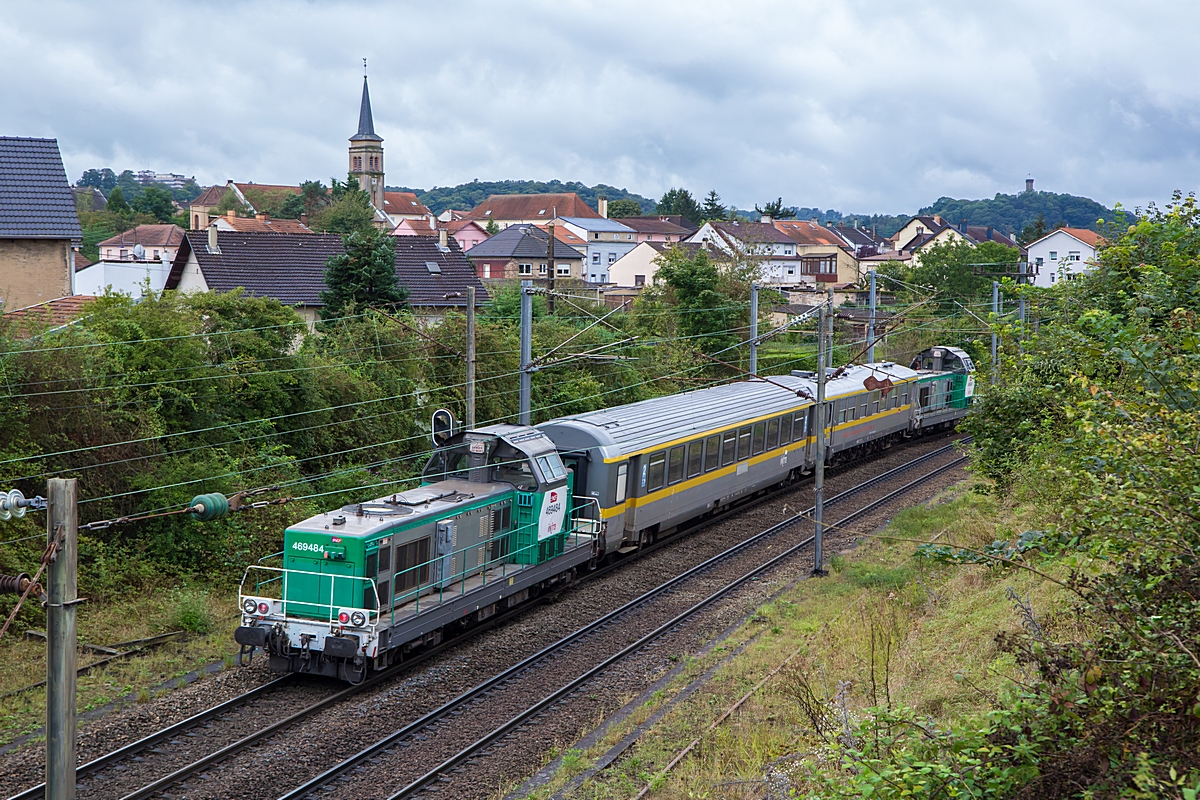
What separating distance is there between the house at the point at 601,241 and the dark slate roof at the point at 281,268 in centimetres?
7037

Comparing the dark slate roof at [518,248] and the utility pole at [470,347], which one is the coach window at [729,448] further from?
the dark slate roof at [518,248]

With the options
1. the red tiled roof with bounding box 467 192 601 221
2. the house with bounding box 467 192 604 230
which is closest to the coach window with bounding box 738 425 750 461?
the house with bounding box 467 192 604 230

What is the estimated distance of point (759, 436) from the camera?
29281 millimetres

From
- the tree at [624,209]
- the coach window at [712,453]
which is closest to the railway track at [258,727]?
the coach window at [712,453]

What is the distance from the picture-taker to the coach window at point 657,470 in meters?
23.8

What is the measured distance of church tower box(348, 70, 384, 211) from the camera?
13775 cm

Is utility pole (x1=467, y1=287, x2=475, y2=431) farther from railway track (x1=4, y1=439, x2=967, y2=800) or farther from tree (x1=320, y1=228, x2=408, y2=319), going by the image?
tree (x1=320, y1=228, x2=408, y2=319)

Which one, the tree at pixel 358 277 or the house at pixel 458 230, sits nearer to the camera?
the tree at pixel 358 277

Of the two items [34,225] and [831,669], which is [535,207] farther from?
[831,669]

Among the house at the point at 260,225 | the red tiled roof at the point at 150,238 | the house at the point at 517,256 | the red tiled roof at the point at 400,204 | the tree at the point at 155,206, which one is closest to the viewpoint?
the house at the point at 260,225

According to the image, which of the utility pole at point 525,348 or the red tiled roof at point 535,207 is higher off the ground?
the red tiled roof at point 535,207

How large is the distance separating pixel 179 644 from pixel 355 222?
83.6 meters

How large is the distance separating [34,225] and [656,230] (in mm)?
102004

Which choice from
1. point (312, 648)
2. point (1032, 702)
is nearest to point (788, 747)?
point (1032, 702)
